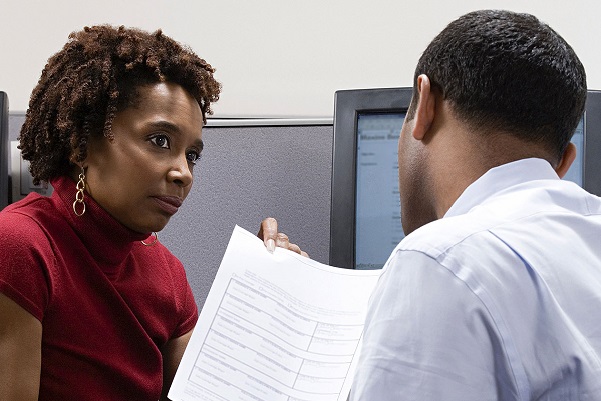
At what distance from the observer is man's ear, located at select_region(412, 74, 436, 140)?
24.6 inches

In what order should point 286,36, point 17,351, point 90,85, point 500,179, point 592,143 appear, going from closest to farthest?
point 500,179 < point 17,351 < point 90,85 < point 592,143 < point 286,36

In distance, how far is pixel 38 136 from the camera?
861 millimetres

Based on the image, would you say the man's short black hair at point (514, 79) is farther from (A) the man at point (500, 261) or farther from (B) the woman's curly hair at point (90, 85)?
(B) the woman's curly hair at point (90, 85)

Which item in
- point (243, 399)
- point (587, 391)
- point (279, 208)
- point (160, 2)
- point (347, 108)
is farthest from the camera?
point (160, 2)

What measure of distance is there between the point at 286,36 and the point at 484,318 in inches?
56.6

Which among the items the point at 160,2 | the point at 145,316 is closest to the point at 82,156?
the point at 145,316

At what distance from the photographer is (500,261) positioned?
0.48 metres

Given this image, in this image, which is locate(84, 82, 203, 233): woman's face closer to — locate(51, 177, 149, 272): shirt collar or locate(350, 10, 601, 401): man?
locate(51, 177, 149, 272): shirt collar

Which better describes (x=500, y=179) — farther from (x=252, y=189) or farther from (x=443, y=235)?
(x=252, y=189)

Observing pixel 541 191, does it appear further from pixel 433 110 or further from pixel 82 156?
pixel 82 156

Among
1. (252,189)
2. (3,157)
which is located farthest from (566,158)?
(3,157)

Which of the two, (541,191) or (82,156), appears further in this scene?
(82,156)

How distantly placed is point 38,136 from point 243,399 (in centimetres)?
37

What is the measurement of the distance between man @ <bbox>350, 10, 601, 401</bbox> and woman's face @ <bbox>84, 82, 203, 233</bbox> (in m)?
0.35
